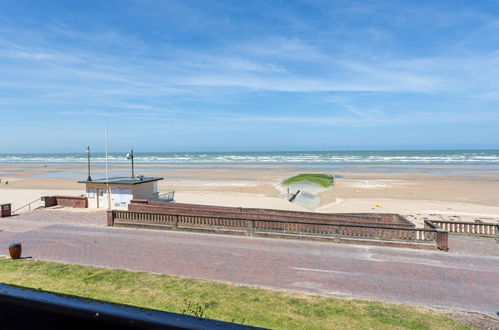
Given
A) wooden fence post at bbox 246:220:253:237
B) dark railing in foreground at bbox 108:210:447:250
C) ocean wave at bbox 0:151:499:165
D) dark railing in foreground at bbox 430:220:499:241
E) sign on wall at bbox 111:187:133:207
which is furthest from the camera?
ocean wave at bbox 0:151:499:165

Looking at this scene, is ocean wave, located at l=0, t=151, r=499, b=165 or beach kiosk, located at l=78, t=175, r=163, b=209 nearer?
beach kiosk, located at l=78, t=175, r=163, b=209

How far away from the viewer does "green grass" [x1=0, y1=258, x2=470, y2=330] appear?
8.06 metres

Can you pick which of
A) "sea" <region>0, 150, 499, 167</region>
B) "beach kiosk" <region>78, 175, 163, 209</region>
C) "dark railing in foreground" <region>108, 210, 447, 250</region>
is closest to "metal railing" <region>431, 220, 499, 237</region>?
"dark railing in foreground" <region>108, 210, 447, 250</region>

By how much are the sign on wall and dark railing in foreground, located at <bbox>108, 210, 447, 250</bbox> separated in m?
4.71

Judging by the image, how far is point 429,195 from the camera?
35281mm

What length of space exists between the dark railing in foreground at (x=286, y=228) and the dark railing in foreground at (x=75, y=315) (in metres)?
15.4

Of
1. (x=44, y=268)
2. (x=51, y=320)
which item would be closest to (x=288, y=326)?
(x=51, y=320)

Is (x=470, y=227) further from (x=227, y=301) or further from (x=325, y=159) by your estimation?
(x=325, y=159)

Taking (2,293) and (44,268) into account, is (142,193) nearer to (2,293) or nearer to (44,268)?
(44,268)

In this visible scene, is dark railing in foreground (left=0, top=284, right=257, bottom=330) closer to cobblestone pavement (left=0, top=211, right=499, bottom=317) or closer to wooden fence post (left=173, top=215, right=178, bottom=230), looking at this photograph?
cobblestone pavement (left=0, top=211, right=499, bottom=317)

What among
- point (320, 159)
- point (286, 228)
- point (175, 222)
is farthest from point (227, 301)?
point (320, 159)

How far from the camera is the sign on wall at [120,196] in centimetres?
2369

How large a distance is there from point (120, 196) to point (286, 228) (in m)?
12.9

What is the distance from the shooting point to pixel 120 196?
23.9 m
